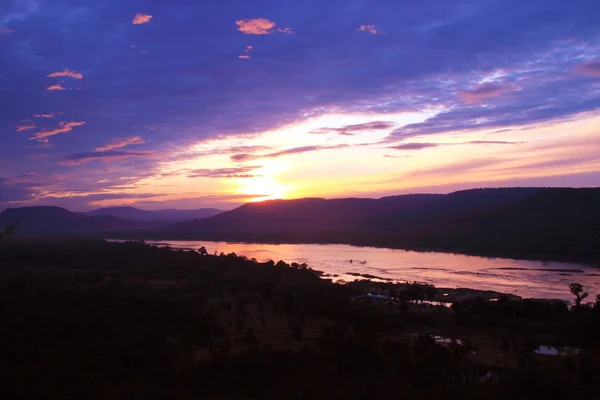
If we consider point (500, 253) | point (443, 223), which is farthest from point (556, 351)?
point (443, 223)

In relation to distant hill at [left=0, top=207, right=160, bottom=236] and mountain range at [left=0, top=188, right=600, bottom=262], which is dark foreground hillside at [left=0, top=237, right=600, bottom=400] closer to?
mountain range at [left=0, top=188, right=600, bottom=262]

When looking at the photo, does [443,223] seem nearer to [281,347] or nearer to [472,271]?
[472,271]

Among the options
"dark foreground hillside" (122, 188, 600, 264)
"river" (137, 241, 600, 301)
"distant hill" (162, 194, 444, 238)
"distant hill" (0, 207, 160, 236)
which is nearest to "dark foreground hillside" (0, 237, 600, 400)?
"river" (137, 241, 600, 301)

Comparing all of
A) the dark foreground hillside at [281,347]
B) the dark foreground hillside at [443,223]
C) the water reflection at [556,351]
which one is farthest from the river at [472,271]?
the water reflection at [556,351]

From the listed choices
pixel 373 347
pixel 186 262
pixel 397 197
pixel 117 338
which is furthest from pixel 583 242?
pixel 397 197

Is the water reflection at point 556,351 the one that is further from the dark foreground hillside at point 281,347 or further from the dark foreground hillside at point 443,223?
the dark foreground hillside at point 443,223

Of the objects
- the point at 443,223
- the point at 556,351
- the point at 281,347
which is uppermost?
the point at 443,223
